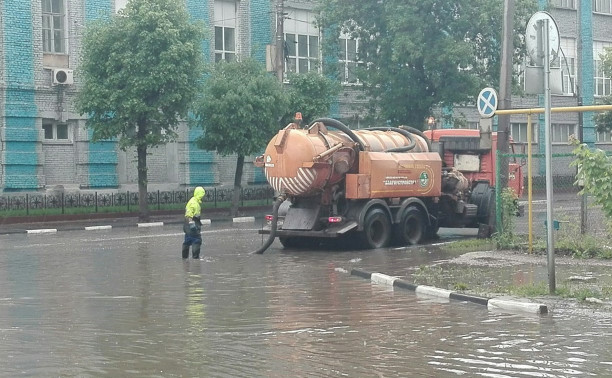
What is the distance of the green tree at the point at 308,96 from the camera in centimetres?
3947

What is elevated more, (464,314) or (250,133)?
(250,133)

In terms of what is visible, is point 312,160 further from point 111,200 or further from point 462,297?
point 111,200

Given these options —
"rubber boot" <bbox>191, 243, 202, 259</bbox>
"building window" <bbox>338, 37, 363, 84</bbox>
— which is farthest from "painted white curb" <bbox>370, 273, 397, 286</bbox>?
"building window" <bbox>338, 37, 363, 84</bbox>

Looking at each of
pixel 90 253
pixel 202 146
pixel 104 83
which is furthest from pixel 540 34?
pixel 202 146

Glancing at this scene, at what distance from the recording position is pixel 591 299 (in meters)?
13.4

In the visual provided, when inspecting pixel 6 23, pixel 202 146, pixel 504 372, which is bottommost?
pixel 504 372

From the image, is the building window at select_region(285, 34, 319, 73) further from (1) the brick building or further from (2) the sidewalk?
(2) the sidewalk

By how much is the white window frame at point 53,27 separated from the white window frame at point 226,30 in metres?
6.98

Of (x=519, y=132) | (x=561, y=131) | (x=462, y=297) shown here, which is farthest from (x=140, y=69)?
Result: (x=561, y=131)

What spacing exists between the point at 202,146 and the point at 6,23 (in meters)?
8.04

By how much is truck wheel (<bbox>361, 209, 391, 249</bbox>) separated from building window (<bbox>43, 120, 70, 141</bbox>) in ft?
60.6

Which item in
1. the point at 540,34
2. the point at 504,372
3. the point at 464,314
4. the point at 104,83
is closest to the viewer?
the point at 504,372

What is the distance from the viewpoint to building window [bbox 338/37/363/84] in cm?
4300

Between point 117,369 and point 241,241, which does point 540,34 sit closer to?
point 117,369
